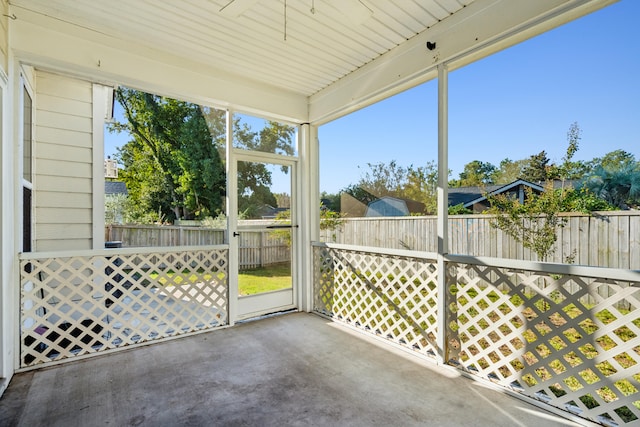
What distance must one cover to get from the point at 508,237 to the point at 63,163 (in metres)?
3.96

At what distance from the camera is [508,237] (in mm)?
2424

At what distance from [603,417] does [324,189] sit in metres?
3.26

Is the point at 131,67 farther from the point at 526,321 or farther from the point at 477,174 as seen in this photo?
the point at 526,321

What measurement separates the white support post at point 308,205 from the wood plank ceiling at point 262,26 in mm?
1064

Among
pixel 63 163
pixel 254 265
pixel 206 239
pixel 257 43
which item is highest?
pixel 257 43

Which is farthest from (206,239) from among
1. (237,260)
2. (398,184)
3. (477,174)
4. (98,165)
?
(477,174)

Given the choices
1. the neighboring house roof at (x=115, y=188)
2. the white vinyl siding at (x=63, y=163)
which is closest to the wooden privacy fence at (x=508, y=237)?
the neighboring house roof at (x=115, y=188)

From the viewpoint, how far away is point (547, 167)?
7.38ft

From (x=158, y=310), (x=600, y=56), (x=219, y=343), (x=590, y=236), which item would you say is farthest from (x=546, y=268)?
(x=158, y=310)

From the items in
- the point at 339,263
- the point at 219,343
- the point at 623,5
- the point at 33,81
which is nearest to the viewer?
the point at 623,5

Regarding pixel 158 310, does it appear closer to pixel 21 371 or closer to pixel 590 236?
pixel 21 371

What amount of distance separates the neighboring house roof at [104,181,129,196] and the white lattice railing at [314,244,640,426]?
2560 millimetres

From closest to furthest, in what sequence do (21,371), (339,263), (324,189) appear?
1. (21,371)
2. (339,263)
3. (324,189)

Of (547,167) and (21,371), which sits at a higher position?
(547,167)
